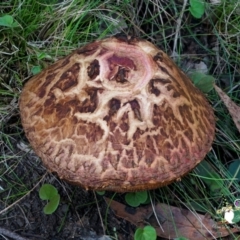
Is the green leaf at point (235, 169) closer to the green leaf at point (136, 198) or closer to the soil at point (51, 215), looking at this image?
the green leaf at point (136, 198)

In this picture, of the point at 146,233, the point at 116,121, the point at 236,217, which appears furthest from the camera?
the point at 236,217

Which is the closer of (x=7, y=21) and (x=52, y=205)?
(x=52, y=205)

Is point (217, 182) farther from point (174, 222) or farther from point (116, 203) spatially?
point (116, 203)

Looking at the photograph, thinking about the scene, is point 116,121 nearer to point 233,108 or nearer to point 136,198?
point 136,198

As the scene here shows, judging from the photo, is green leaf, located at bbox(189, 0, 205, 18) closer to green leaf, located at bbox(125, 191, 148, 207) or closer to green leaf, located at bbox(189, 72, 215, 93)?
green leaf, located at bbox(189, 72, 215, 93)

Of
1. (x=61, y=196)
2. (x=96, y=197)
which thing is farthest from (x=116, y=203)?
(x=61, y=196)

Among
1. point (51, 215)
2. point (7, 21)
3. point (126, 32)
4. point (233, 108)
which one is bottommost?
point (51, 215)

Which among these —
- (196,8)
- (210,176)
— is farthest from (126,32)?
(210,176)
